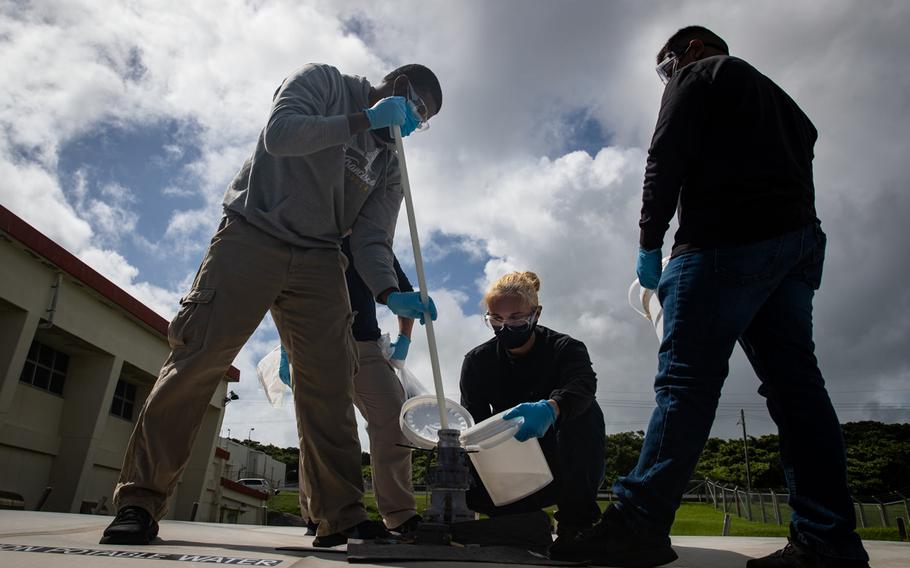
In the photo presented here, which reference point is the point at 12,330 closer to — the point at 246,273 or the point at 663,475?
the point at 246,273

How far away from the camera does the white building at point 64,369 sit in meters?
10.6

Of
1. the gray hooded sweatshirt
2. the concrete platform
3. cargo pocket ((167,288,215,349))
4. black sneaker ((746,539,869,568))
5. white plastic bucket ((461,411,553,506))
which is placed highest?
the gray hooded sweatshirt

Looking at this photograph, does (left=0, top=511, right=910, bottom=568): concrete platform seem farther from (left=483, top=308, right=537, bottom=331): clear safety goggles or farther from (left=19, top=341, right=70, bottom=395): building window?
(left=19, top=341, right=70, bottom=395): building window

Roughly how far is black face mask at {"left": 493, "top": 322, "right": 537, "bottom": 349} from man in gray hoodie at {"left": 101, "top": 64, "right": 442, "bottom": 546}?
1.50 ft

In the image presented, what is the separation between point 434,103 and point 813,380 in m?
1.94

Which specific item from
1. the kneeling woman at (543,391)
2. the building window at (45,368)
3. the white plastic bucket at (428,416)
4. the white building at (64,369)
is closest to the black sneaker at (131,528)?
the white plastic bucket at (428,416)

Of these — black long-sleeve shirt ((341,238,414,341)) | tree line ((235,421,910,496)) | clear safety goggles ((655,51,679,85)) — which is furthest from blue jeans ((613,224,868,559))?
tree line ((235,421,910,496))

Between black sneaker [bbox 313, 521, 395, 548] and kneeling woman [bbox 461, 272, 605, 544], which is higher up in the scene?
kneeling woman [bbox 461, 272, 605, 544]

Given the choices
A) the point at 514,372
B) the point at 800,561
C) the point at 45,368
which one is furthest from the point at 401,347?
the point at 45,368

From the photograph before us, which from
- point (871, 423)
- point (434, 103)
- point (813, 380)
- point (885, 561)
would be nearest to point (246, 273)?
point (434, 103)

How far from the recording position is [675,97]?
1815 mm

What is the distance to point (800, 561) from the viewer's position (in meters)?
1.51

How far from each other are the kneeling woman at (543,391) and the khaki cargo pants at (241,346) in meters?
0.73

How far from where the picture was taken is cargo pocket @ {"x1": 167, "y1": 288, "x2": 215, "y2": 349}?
2.00 metres
